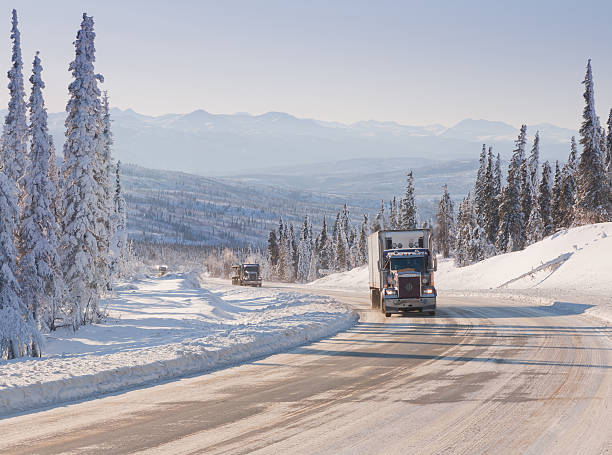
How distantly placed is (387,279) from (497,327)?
6943 millimetres

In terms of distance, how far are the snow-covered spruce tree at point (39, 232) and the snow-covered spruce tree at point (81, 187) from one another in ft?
6.93

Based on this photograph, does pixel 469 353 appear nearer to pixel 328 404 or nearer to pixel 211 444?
pixel 328 404

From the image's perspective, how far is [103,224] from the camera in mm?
35156

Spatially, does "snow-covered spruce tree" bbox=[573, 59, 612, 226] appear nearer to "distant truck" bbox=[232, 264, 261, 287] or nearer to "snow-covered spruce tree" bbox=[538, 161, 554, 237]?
"snow-covered spruce tree" bbox=[538, 161, 554, 237]

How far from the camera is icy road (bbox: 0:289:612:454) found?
744cm

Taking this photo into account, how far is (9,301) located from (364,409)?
16454 mm

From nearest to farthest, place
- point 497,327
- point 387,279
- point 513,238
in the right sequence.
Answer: point 497,327 < point 387,279 < point 513,238

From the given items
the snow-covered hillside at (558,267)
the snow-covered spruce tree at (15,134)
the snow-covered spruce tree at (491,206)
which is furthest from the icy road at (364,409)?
the snow-covered spruce tree at (491,206)

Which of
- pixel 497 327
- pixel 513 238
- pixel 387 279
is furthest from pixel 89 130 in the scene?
pixel 513 238

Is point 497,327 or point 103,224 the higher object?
point 103,224

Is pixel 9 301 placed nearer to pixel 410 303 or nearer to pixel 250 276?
pixel 410 303

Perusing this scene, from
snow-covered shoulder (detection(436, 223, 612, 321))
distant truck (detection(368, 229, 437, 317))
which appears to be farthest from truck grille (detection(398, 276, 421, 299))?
snow-covered shoulder (detection(436, 223, 612, 321))

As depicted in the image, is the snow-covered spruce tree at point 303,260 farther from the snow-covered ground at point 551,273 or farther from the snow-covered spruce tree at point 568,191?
the snow-covered ground at point 551,273

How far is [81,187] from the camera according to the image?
33.4 m
